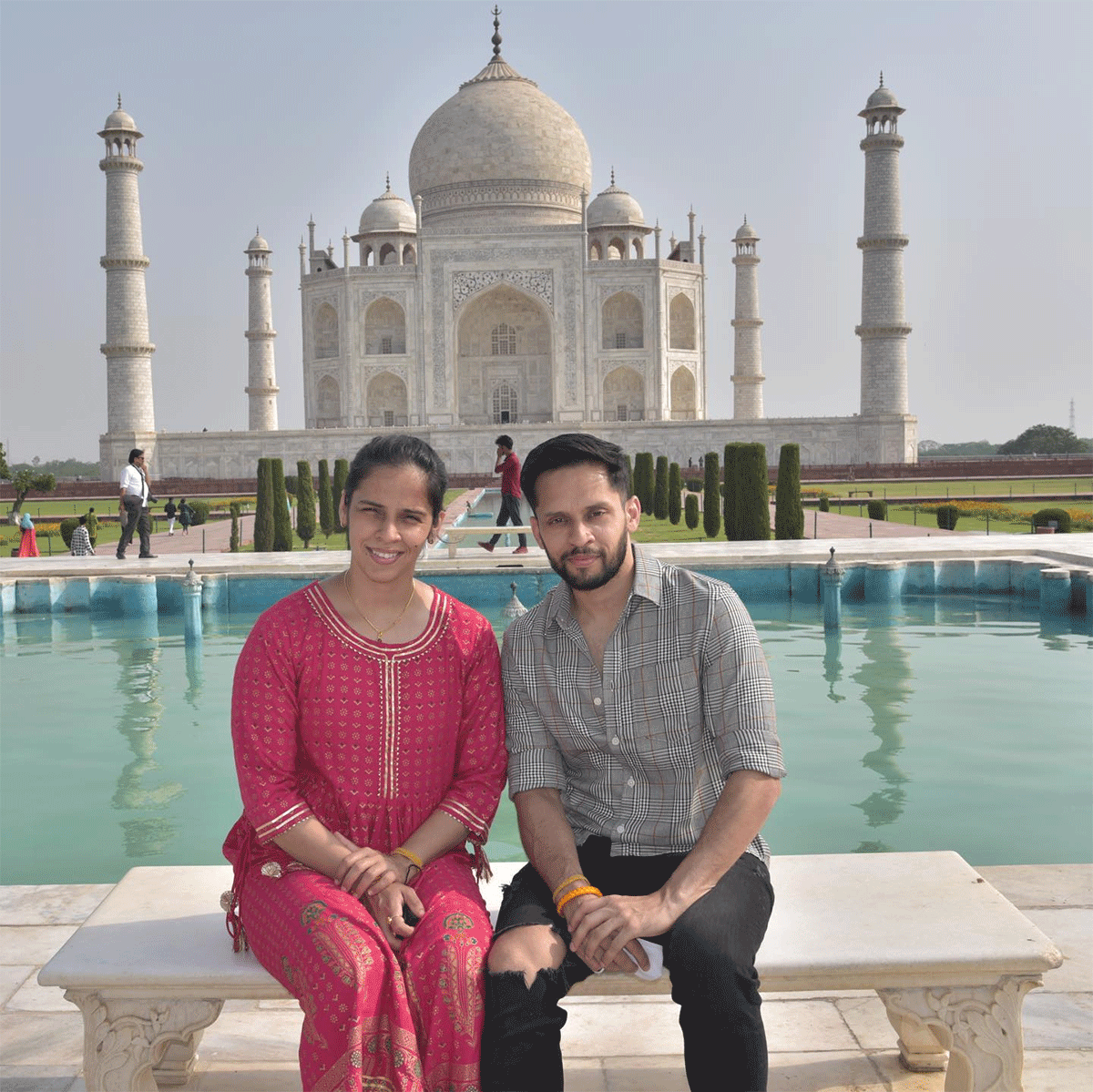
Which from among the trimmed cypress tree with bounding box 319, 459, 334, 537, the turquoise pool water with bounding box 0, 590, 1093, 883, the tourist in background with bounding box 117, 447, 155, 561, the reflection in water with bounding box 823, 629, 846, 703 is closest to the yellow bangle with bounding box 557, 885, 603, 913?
the turquoise pool water with bounding box 0, 590, 1093, 883

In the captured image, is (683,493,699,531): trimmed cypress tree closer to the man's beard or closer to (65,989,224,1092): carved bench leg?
the man's beard

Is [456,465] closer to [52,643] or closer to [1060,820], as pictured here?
[52,643]

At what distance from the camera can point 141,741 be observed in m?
4.78

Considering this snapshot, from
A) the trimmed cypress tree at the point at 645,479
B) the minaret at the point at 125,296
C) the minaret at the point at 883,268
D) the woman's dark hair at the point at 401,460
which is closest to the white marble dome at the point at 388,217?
the minaret at the point at 125,296

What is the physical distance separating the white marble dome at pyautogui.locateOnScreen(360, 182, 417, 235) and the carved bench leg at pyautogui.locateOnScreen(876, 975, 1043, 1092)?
2840cm

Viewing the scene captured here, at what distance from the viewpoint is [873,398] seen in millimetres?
23094

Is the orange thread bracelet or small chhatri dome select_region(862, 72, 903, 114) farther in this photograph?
small chhatri dome select_region(862, 72, 903, 114)

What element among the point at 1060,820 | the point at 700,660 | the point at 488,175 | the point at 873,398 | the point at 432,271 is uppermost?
the point at 488,175

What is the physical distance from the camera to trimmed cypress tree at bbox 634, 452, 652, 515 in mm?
15102

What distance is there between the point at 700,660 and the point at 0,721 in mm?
4152

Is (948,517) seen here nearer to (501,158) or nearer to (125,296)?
(125,296)

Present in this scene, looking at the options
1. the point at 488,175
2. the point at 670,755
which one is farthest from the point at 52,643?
the point at 488,175

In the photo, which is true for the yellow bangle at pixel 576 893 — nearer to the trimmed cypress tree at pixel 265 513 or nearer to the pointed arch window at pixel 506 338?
the trimmed cypress tree at pixel 265 513

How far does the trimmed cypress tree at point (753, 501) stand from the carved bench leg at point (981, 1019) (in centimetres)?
882
